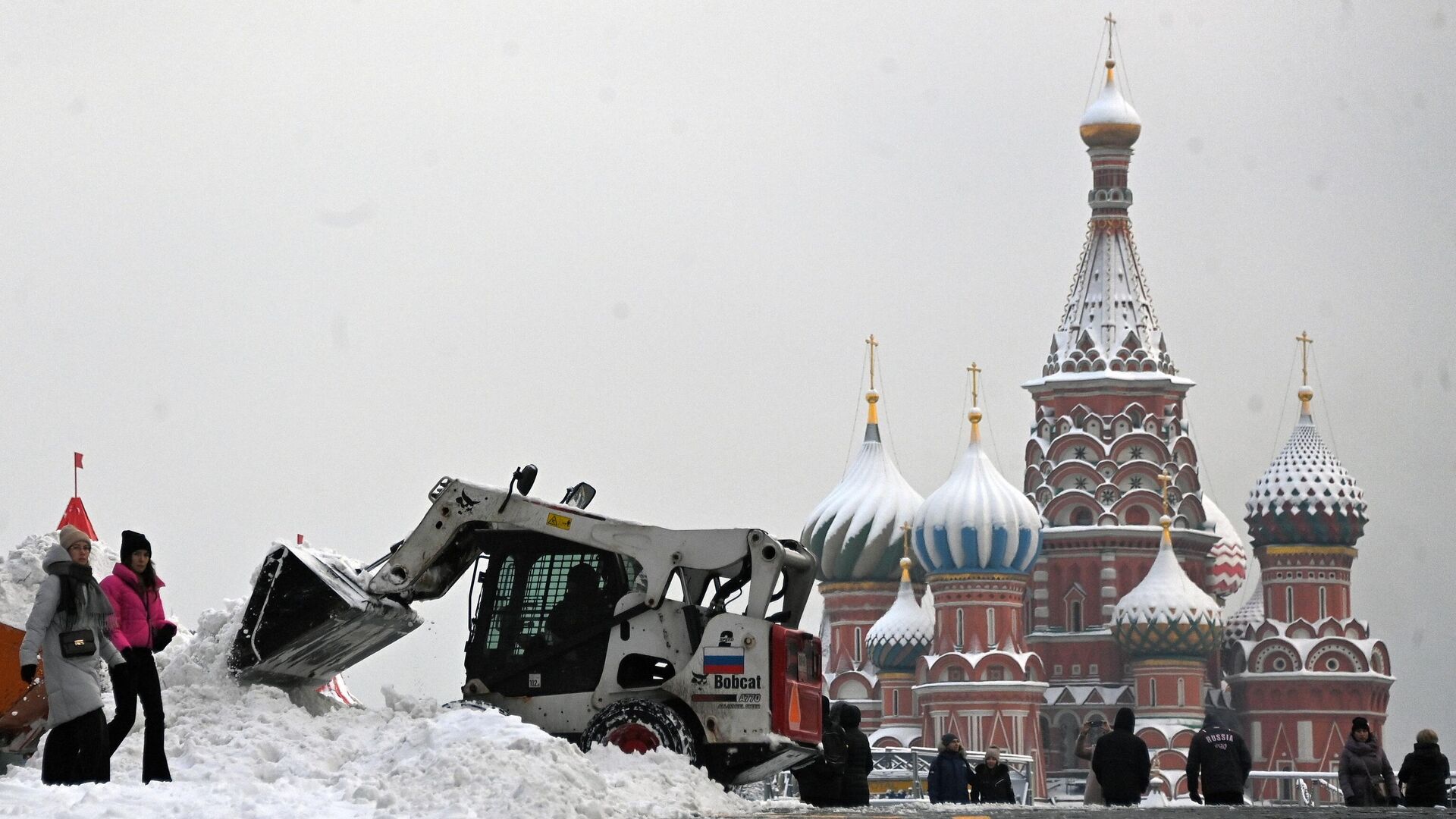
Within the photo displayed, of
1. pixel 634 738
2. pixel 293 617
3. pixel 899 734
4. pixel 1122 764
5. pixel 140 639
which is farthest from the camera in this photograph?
pixel 899 734

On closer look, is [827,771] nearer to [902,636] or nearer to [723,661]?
[723,661]

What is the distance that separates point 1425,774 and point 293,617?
24.3 feet

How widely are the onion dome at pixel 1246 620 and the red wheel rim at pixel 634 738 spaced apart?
68522 millimetres

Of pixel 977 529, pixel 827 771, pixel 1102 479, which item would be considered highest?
pixel 1102 479

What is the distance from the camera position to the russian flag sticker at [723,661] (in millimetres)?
14820

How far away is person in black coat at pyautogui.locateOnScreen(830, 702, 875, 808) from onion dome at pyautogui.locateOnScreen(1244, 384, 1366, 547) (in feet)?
216

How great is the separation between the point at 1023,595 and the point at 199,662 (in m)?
69.0

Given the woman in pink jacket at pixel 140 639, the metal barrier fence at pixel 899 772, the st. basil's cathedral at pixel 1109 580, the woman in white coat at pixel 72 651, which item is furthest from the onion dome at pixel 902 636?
the woman in white coat at pixel 72 651

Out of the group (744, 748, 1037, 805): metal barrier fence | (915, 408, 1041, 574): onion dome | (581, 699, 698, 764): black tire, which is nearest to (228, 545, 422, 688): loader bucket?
(581, 699, 698, 764): black tire

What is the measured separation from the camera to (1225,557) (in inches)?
3447

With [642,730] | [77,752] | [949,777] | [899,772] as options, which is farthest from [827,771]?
[899,772]

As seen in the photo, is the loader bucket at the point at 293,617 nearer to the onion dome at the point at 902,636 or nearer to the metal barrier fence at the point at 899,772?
the metal barrier fence at the point at 899,772

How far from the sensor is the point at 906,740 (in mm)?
81125

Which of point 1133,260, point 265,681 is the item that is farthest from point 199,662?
point 1133,260
